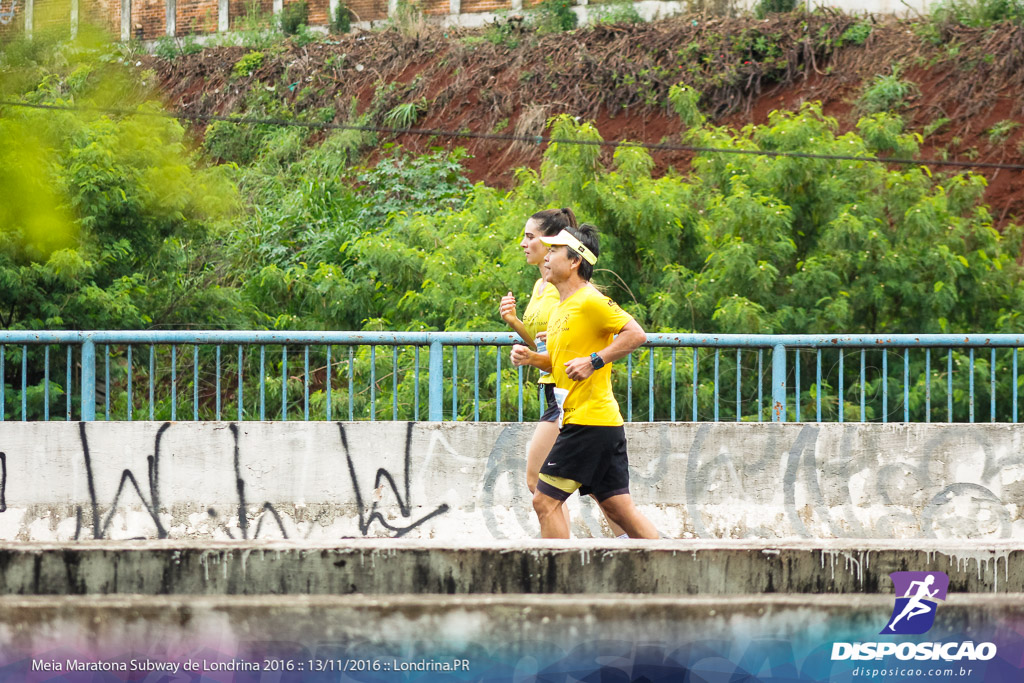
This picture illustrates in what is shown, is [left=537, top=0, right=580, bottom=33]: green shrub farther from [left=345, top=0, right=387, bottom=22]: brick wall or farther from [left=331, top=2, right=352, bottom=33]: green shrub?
[left=331, top=2, right=352, bottom=33]: green shrub

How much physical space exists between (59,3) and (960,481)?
18.6 feet

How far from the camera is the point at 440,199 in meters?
18.8

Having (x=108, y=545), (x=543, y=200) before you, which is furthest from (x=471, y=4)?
(x=108, y=545)

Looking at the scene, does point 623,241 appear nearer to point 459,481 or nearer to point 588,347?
point 459,481

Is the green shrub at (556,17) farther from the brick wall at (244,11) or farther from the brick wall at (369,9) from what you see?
the brick wall at (244,11)

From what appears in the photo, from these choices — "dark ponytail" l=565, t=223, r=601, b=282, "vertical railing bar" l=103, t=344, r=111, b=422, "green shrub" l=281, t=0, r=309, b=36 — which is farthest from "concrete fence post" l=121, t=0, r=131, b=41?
"dark ponytail" l=565, t=223, r=601, b=282

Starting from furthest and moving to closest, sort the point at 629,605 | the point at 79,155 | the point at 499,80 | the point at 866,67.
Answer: the point at 499,80
the point at 866,67
the point at 79,155
the point at 629,605

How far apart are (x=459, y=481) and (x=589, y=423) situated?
1.70 metres

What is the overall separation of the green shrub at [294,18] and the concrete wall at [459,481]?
22867mm

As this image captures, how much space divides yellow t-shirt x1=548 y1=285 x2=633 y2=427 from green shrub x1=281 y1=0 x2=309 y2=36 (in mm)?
24311

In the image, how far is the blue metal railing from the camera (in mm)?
6137

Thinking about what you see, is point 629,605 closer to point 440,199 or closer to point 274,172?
point 440,199

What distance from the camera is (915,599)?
2.92 m

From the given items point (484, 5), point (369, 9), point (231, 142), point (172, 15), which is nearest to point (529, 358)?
point (231, 142)
